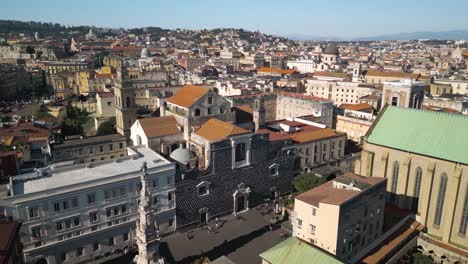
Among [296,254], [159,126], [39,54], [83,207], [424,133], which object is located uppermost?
[39,54]

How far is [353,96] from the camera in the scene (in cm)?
9538

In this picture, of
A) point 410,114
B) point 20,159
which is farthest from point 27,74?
point 410,114

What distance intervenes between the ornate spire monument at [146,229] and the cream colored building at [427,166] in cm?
2834

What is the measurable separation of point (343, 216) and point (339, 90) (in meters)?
73.1

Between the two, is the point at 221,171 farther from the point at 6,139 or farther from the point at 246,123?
the point at 6,139

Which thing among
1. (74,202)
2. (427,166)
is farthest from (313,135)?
(74,202)

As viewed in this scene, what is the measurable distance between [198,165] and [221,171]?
3051mm

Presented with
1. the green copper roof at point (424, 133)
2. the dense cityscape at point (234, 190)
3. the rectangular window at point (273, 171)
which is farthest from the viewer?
the rectangular window at point (273, 171)

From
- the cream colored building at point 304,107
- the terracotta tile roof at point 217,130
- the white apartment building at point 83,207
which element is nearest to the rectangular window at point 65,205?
the white apartment building at point 83,207

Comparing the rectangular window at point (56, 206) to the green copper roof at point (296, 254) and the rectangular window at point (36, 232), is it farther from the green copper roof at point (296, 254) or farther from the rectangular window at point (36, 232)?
the green copper roof at point (296, 254)

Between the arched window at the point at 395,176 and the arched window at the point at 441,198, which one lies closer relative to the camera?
the arched window at the point at 441,198

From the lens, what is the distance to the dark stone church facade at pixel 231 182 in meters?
41.0

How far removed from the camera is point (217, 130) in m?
44.3

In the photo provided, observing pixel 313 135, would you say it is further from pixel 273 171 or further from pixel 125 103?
pixel 125 103
